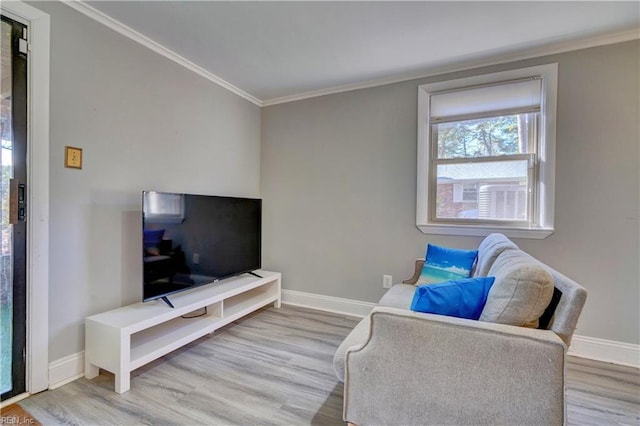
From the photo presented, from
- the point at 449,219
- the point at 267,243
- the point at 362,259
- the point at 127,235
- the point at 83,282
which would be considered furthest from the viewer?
the point at 267,243

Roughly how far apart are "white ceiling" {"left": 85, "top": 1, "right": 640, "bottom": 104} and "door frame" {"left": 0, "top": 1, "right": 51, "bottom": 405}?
453 millimetres

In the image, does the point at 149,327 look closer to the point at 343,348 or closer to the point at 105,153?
the point at 105,153

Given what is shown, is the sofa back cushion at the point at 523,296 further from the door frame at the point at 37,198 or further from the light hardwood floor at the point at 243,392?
the door frame at the point at 37,198

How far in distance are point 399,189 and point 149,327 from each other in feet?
7.86

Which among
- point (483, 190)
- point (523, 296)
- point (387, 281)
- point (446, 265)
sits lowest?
point (387, 281)

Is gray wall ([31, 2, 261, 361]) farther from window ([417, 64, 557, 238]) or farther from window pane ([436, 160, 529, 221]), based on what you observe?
window pane ([436, 160, 529, 221])

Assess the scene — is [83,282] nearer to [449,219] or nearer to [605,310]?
[449,219]

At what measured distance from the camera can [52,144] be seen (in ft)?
5.90

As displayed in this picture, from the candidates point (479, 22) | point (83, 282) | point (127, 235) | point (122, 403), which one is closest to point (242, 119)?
point (127, 235)

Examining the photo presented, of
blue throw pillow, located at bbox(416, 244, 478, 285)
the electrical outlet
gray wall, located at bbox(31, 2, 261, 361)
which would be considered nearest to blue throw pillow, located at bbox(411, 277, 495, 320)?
blue throw pillow, located at bbox(416, 244, 478, 285)

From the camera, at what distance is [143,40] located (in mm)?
2287

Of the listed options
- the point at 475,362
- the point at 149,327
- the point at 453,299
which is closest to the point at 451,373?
the point at 475,362

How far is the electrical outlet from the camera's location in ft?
9.78

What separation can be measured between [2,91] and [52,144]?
1.09 feet
